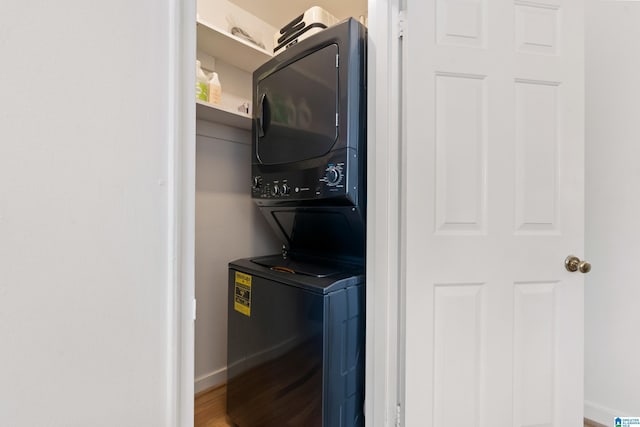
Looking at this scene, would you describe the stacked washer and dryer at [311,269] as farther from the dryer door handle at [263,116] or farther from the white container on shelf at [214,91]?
the white container on shelf at [214,91]

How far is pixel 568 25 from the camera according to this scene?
1255 millimetres

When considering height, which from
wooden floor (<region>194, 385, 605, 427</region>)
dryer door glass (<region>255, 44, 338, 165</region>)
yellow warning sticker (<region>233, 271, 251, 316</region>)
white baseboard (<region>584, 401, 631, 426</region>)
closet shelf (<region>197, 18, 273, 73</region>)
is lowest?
wooden floor (<region>194, 385, 605, 427</region>)

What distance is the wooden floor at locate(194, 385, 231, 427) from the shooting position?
154cm

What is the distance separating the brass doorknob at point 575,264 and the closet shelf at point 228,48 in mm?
1988

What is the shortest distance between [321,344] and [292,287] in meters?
0.27

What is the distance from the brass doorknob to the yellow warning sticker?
4.97 ft

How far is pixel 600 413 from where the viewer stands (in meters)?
1.55

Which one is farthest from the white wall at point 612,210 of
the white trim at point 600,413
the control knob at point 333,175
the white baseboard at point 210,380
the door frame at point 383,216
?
the white baseboard at point 210,380
